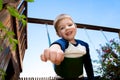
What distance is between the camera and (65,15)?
2510 millimetres

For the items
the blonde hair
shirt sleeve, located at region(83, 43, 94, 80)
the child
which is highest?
the blonde hair

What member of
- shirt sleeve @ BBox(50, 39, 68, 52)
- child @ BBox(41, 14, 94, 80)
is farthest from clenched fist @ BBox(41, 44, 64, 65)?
shirt sleeve @ BBox(50, 39, 68, 52)

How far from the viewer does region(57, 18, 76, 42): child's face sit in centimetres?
242

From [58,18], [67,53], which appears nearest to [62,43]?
[67,53]

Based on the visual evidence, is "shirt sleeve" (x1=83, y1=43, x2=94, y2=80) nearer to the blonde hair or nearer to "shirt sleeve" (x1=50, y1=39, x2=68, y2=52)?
"shirt sleeve" (x1=50, y1=39, x2=68, y2=52)

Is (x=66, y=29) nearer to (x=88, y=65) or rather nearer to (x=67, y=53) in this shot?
(x=67, y=53)

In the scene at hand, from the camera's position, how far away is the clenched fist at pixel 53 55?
80.5 inches

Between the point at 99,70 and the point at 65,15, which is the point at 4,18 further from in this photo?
the point at 65,15

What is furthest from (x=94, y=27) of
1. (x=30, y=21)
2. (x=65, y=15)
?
(x=65, y=15)

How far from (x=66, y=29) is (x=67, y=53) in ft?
0.86

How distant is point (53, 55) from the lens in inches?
80.6

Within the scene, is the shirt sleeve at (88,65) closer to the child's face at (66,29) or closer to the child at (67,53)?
the child at (67,53)

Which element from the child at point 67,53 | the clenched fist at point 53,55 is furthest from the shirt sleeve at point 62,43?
the clenched fist at point 53,55

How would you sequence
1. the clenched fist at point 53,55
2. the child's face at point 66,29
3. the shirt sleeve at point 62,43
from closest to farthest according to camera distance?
the clenched fist at point 53,55 → the shirt sleeve at point 62,43 → the child's face at point 66,29
